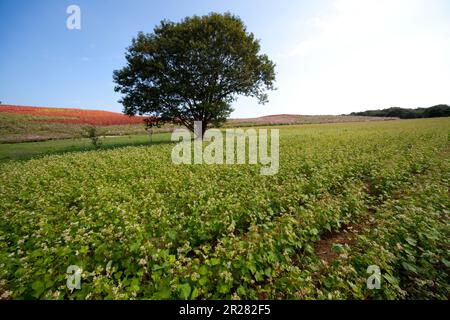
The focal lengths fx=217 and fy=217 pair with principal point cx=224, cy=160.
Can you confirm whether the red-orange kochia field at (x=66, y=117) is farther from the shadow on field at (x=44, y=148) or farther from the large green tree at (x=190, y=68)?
the large green tree at (x=190, y=68)

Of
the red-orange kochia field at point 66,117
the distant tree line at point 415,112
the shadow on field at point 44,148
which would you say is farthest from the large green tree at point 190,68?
the distant tree line at point 415,112

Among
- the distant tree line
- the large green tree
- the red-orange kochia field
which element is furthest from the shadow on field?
the distant tree line

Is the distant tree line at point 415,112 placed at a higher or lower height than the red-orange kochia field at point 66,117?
higher

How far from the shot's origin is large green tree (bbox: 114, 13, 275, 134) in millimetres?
25516

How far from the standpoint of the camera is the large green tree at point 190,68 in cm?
2552

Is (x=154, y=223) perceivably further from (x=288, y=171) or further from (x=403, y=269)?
(x=288, y=171)

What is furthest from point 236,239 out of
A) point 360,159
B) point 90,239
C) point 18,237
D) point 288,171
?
point 360,159

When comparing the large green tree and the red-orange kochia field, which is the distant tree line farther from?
the red-orange kochia field

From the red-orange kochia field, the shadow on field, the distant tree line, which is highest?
the distant tree line

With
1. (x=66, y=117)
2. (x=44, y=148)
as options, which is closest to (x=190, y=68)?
(x=44, y=148)

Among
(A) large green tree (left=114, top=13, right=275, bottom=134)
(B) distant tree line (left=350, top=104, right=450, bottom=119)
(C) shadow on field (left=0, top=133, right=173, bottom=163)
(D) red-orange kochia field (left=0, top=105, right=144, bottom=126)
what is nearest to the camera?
(C) shadow on field (left=0, top=133, right=173, bottom=163)

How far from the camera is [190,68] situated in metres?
26.2

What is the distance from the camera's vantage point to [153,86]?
26984 mm

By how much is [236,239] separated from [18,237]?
5245 millimetres
